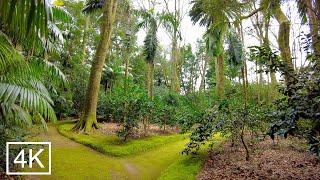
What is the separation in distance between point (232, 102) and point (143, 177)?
142 inches

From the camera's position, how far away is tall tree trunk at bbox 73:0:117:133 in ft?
40.3

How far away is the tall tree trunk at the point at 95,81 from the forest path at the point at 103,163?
182 cm

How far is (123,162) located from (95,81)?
501 cm

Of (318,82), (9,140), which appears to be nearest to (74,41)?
(9,140)

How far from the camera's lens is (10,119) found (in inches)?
275

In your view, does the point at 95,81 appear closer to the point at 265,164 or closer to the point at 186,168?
the point at 186,168

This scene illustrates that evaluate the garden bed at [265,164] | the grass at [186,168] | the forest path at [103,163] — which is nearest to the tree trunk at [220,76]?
the forest path at [103,163]

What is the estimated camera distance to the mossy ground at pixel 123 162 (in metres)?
7.09

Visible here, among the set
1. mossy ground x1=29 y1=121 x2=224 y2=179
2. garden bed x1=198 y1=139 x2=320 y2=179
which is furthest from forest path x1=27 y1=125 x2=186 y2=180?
garden bed x1=198 y1=139 x2=320 y2=179

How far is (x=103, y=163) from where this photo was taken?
8.16m

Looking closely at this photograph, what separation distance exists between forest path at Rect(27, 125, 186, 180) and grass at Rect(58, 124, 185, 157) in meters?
0.18

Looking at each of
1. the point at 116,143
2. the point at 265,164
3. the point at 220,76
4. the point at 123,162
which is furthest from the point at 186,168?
the point at 220,76

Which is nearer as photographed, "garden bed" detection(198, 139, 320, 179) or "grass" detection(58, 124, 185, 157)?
"garden bed" detection(198, 139, 320, 179)

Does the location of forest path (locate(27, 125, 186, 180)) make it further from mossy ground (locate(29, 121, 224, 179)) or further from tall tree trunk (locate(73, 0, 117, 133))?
tall tree trunk (locate(73, 0, 117, 133))
